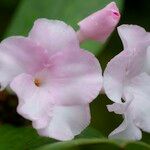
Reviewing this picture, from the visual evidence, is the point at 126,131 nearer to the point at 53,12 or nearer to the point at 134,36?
the point at 134,36

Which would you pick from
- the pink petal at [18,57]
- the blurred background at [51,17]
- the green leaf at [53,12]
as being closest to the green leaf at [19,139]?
the blurred background at [51,17]

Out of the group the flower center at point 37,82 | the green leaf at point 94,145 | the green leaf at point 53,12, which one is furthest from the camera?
the green leaf at point 53,12

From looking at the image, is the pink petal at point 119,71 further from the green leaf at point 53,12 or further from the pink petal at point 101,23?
the green leaf at point 53,12

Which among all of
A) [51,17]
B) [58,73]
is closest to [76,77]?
[58,73]

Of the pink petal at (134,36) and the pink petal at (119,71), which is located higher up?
the pink petal at (134,36)

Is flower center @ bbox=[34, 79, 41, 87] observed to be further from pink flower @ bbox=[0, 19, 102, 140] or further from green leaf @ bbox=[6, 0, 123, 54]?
green leaf @ bbox=[6, 0, 123, 54]

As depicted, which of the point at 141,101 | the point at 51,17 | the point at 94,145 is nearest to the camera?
the point at 94,145
